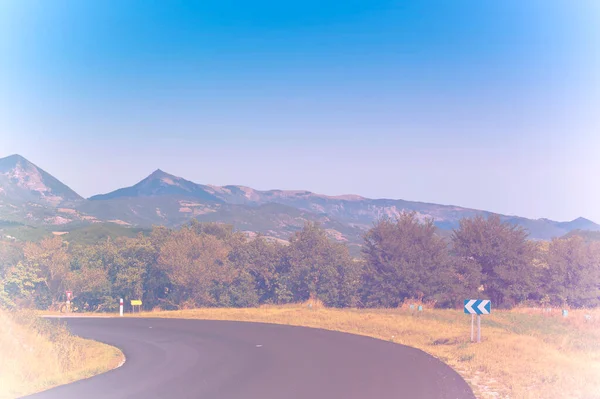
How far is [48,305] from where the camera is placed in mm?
41500

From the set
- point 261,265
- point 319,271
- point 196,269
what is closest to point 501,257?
point 319,271

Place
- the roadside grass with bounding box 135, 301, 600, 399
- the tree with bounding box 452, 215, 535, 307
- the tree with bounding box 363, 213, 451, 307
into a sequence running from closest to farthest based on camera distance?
the roadside grass with bounding box 135, 301, 600, 399, the tree with bounding box 363, 213, 451, 307, the tree with bounding box 452, 215, 535, 307

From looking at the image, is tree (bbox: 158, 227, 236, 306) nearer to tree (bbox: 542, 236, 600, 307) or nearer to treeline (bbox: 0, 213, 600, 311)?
treeline (bbox: 0, 213, 600, 311)

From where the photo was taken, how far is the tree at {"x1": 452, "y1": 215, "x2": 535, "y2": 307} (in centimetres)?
3953

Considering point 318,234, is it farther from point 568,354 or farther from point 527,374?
point 527,374

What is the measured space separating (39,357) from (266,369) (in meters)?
5.93

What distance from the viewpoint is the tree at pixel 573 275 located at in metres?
41.2

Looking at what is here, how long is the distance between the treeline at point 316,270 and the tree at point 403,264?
2.9 inches

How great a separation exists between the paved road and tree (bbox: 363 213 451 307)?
57.1 ft

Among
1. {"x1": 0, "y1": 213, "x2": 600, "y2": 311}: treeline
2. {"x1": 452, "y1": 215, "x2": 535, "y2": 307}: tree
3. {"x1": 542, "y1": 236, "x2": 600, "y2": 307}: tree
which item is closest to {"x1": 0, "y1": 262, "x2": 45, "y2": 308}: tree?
{"x1": 0, "y1": 213, "x2": 600, "y2": 311}: treeline

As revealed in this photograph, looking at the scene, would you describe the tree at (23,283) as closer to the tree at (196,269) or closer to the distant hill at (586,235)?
the tree at (196,269)

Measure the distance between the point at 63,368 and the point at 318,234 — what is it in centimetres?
3232

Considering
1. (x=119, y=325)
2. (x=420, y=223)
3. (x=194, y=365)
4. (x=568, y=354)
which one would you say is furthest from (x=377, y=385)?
(x=420, y=223)

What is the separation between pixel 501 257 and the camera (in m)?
39.8
